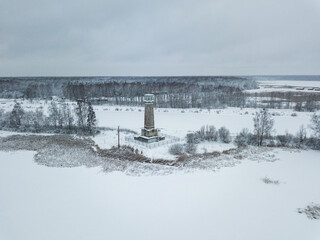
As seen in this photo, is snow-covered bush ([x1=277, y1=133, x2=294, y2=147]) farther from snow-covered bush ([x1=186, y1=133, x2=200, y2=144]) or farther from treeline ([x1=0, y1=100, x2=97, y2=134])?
treeline ([x1=0, y1=100, x2=97, y2=134])

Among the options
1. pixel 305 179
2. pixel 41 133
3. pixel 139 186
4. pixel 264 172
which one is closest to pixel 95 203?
pixel 139 186

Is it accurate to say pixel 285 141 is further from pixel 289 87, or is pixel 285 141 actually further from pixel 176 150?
pixel 289 87

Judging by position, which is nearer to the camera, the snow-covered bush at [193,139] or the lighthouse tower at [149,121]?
the lighthouse tower at [149,121]

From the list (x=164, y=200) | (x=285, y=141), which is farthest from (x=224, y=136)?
(x=164, y=200)

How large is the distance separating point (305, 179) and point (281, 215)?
5392 mm

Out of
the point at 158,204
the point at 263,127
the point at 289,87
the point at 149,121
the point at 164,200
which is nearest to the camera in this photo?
the point at 158,204

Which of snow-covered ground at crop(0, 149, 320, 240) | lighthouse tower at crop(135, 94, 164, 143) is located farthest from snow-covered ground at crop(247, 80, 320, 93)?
snow-covered ground at crop(0, 149, 320, 240)

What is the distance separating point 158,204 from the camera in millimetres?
10977

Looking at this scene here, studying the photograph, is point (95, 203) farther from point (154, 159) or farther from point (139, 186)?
point (154, 159)

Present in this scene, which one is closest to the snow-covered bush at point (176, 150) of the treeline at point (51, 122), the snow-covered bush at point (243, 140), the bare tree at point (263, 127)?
the snow-covered bush at point (243, 140)

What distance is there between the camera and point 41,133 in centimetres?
2756

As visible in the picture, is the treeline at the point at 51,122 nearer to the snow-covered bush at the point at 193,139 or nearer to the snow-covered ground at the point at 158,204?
the snow-covered ground at the point at 158,204

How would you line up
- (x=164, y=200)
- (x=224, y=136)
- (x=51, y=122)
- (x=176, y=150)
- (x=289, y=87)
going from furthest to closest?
(x=289, y=87), (x=51, y=122), (x=224, y=136), (x=176, y=150), (x=164, y=200)

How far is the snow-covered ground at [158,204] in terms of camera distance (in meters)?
9.02
